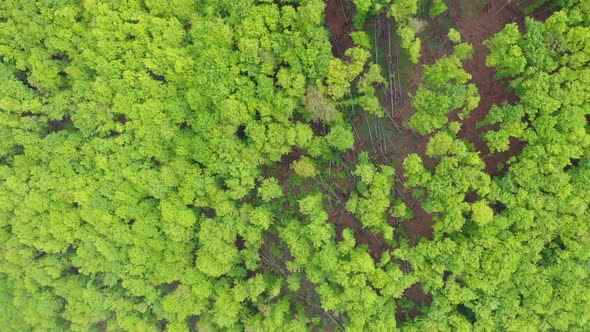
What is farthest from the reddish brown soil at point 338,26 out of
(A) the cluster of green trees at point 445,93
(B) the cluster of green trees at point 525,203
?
(B) the cluster of green trees at point 525,203

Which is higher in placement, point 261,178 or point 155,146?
point 261,178

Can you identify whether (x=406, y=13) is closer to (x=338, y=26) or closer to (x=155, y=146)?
(x=338, y=26)

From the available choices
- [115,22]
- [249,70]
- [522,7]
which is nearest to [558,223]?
[522,7]

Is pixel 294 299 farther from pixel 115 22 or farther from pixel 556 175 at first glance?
pixel 115 22

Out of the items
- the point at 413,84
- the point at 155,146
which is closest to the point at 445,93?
the point at 413,84

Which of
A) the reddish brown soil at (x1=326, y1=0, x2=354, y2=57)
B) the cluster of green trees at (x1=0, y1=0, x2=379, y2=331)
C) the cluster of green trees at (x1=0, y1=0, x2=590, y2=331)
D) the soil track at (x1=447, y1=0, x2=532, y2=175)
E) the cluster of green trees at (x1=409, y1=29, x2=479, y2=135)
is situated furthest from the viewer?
the reddish brown soil at (x1=326, y1=0, x2=354, y2=57)

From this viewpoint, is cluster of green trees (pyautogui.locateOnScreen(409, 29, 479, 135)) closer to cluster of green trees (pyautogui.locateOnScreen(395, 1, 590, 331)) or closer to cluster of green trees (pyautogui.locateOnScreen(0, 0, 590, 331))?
cluster of green trees (pyautogui.locateOnScreen(0, 0, 590, 331))

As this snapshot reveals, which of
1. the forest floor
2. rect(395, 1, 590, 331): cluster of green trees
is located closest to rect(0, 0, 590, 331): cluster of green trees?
rect(395, 1, 590, 331): cluster of green trees
